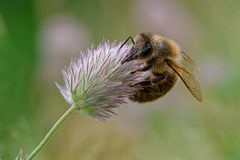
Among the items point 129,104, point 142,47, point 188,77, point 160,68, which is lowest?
point 129,104

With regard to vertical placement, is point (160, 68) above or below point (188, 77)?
above

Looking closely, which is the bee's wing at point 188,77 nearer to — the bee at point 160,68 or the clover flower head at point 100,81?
the bee at point 160,68

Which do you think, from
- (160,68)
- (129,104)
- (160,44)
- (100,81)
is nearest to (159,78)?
(160,68)

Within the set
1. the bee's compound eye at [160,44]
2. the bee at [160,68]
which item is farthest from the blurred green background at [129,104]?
the bee's compound eye at [160,44]

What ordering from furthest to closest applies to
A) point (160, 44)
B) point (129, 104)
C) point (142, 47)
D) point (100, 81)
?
point (129, 104) < point (160, 44) < point (142, 47) < point (100, 81)

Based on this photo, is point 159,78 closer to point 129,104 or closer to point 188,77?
point 188,77

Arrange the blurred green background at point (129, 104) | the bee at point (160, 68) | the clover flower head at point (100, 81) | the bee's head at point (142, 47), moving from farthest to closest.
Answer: the blurred green background at point (129, 104), the bee at point (160, 68), the bee's head at point (142, 47), the clover flower head at point (100, 81)

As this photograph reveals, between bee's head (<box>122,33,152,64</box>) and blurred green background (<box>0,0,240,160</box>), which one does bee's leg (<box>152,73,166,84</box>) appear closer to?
bee's head (<box>122,33,152,64</box>)
